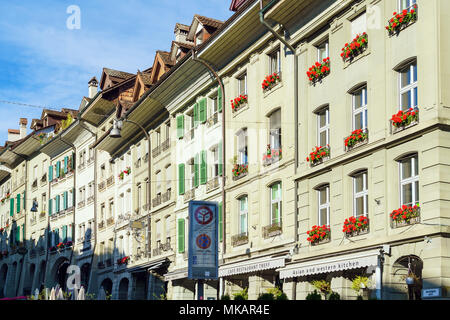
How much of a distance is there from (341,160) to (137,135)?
75.6ft

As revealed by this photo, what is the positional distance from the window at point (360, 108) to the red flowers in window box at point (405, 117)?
6.77ft

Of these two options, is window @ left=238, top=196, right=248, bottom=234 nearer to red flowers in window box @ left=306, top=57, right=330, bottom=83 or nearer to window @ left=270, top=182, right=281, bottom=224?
window @ left=270, top=182, right=281, bottom=224

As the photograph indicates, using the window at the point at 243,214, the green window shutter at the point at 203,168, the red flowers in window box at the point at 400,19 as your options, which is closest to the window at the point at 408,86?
the red flowers in window box at the point at 400,19

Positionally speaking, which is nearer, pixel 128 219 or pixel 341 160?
pixel 341 160

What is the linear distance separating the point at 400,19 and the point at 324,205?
6.61 metres

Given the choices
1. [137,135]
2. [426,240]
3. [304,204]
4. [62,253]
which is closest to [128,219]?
[137,135]

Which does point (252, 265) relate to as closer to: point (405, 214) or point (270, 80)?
point (270, 80)

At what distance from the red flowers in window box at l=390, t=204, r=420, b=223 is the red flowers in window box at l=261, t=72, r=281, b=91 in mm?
9453

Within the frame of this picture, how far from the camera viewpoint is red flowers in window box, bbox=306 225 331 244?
24531 mm

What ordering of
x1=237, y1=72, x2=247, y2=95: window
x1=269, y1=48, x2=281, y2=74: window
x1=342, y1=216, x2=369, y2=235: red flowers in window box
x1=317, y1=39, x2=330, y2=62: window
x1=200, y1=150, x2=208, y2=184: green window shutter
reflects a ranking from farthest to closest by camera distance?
x1=200, y1=150, x2=208, y2=184: green window shutter → x1=237, y1=72, x2=247, y2=95: window → x1=269, y1=48, x2=281, y2=74: window → x1=317, y1=39, x2=330, y2=62: window → x1=342, y1=216, x2=369, y2=235: red flowers in window box

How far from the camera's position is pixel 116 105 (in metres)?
48.8

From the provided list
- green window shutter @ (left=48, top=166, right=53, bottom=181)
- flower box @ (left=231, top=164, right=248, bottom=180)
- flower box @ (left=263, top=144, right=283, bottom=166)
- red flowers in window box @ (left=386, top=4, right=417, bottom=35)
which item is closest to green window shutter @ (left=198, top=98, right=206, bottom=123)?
flower box @ (left=231, top=164, right=248, bottom=180)

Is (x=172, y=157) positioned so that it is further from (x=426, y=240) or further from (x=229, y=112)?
(x=426, y=240)

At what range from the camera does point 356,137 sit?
2322 centimetres
